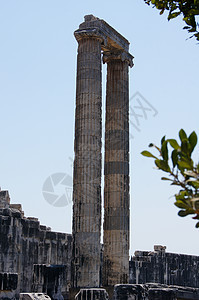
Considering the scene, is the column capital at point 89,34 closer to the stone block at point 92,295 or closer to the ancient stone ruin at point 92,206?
the ancient stone ruin at point 92,206

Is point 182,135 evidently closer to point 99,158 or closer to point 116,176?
point 99,158

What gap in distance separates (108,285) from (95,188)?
369 cm

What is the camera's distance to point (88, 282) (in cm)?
1873

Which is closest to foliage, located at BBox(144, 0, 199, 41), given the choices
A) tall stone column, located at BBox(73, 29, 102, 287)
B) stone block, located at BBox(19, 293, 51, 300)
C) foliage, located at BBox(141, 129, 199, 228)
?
foliage, located at BBox(141, 129, 199, 228)

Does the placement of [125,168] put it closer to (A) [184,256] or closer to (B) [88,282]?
(B) [88,282]

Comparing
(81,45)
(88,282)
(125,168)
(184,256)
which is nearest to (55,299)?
(88,282)

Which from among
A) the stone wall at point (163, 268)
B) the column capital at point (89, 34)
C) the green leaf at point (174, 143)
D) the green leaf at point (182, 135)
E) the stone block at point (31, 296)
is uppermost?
the column capital at point (89, 34)

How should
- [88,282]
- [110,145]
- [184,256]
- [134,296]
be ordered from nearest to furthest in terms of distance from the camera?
[134,296], [88,282], [110,145], [184,256]

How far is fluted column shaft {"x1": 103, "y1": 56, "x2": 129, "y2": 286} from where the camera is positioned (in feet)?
67.8

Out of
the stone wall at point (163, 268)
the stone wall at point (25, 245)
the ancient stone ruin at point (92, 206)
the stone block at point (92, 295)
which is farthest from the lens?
the stone wall at point (163, 268)

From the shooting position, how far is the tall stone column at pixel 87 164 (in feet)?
62.1

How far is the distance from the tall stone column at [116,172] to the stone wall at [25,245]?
68.8 inches

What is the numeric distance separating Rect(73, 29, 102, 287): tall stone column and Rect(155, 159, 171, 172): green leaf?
15526mm

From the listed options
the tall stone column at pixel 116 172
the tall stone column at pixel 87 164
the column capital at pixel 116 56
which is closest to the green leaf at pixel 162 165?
the tall stone column at pixel 87 164
